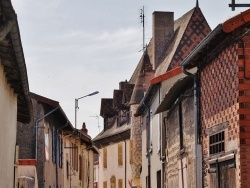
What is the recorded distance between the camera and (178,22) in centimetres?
4066

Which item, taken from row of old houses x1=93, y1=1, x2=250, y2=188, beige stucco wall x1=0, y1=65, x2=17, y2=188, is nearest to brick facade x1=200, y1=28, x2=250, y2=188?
row of old houses x1=93, y1=1, x2=250, y2=188

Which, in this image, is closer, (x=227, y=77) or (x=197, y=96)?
(x=227, y=77)

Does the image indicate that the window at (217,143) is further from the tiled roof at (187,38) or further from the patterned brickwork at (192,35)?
the patterned brickwork at (192,35)

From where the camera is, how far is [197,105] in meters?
18.0

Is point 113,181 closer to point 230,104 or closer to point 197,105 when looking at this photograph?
point 197,105

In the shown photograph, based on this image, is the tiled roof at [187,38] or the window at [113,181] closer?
the tiled roof at [187,38]

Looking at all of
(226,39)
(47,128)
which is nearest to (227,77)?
(226,39)

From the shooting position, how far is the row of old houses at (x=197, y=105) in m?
14.1

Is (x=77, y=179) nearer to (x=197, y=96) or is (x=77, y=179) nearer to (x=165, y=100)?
(x=165, y=100)

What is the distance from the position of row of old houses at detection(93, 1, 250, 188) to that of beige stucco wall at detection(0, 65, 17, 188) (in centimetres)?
413

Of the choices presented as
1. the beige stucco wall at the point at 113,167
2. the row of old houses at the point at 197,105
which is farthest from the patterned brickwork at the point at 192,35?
the beige stucco wall at the point at 113,167

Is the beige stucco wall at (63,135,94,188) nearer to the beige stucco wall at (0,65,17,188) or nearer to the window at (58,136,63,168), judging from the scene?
the window at (58,136,63,168)

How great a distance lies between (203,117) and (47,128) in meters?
11.0

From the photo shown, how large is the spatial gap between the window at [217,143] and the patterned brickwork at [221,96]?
26 centimetres
